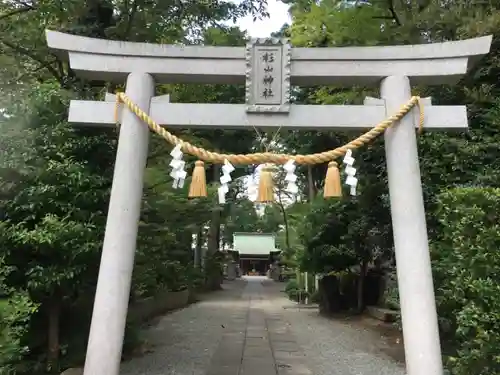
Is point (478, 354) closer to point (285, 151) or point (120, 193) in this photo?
point (120, 193)

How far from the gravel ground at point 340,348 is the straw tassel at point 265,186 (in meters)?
3.74

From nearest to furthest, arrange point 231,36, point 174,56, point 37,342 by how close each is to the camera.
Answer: point 174,56 < point 37,342 < point 231,36

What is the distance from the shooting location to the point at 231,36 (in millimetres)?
10664

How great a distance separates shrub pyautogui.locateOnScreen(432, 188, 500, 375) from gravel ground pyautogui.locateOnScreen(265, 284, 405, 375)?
243 centimetres

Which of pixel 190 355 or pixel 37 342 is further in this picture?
pixel 190 355

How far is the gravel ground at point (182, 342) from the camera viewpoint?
761cm

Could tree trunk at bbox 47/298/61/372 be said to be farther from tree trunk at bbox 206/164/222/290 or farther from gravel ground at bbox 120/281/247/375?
tree trunk at bbox 206/164/222/290

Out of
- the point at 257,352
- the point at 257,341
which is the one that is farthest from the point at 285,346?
the point at 257,352

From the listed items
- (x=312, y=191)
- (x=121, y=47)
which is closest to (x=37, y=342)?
(x=121, y=47)

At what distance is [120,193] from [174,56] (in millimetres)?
1617

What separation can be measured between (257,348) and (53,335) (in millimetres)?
4113

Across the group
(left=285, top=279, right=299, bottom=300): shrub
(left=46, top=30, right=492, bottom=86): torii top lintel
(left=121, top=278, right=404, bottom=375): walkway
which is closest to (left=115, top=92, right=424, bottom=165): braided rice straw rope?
(left=46, top=30, right=492, bottom=86): torii top lintel

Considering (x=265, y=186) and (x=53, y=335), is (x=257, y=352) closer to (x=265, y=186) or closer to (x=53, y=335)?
(x=53, y=335)

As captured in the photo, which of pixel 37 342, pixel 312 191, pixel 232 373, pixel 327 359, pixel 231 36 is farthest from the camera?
pixel 312 191
